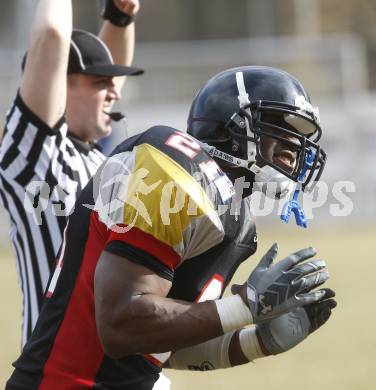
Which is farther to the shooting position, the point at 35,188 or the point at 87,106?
the point at 87,106

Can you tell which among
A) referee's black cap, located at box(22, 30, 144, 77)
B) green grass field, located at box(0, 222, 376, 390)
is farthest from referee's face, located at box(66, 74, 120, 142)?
green grass field, located at box(0, 222, 376, 390)

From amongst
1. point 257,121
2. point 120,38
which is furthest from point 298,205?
point 120,38

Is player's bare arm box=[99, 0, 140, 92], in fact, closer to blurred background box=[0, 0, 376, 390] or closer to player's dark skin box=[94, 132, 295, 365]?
blurred background box=[0, 0, 376, 390]

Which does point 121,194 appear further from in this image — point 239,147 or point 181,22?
point 181,22

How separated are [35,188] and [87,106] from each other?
22.9 inches

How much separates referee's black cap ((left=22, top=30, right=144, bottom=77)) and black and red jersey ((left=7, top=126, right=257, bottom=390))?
4.82ft

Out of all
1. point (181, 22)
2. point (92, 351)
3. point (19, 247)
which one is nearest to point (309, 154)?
point (92, 351)

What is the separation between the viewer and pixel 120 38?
183 inches

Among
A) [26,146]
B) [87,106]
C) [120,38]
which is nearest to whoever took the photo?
[26,146]

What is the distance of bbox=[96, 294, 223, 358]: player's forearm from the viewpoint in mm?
2480

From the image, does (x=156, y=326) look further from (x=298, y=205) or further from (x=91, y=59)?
(x=91, y=59)

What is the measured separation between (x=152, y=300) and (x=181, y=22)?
24257 millimetres

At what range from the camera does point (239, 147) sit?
9.71ft

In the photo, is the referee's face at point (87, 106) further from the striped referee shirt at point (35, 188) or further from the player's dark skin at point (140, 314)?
the player's dark skin at point (140, 314)
